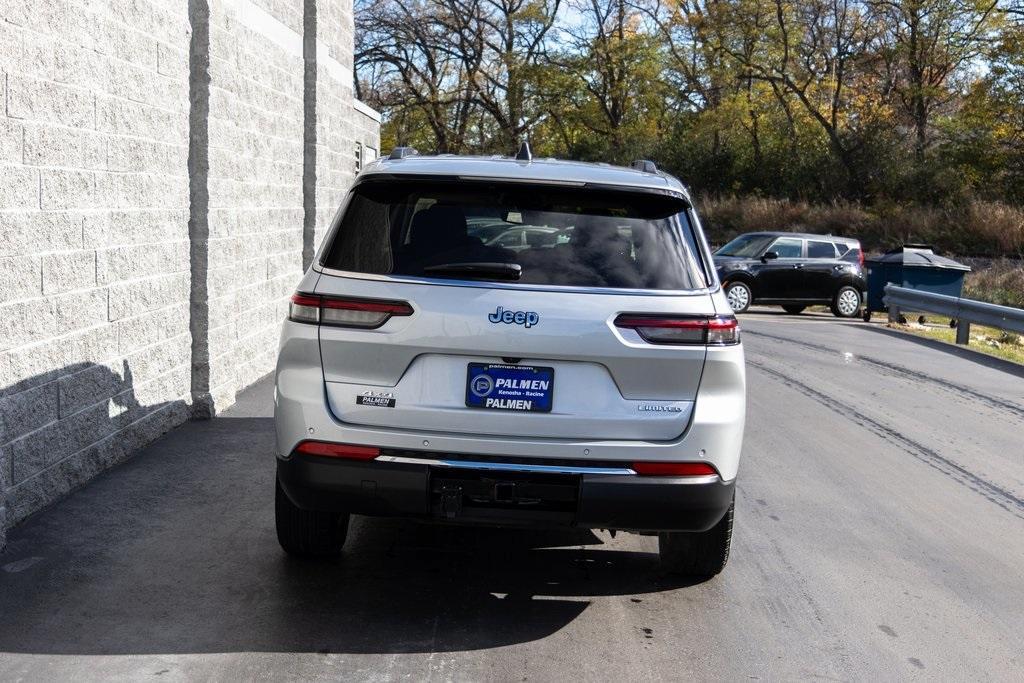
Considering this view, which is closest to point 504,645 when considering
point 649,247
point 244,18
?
point 649,247

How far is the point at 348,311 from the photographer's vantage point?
4891 mm

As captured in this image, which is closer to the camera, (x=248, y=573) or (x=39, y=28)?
(x=248, y=573)

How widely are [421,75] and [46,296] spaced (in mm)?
49146

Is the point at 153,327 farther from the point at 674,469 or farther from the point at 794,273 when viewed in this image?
the point at 794,273

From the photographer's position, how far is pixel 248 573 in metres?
5.63

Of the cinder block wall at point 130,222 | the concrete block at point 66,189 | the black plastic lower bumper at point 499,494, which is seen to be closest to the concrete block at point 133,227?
the cinder block wall at point 130,222

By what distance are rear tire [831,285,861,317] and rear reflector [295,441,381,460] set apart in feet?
71.3

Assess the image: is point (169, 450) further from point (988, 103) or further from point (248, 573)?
point (988, 103)

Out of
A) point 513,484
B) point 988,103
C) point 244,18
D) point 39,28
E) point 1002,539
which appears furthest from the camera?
point 988,103

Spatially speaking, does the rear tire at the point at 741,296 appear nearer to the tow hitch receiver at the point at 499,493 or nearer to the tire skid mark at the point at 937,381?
the tire skid mark at the point at 937,381

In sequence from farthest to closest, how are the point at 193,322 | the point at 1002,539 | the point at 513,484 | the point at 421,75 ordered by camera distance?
the point at 421,75
the point at 193,322
the point at 1002,539
the point at 513,484

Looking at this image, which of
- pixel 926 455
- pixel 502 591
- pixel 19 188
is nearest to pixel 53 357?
pixel 19 188

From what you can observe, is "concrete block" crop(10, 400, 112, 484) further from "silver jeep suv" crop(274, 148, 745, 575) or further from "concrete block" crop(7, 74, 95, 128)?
"silver jeep suv" crop(274, 148, 745, 575)

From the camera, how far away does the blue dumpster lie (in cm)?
2370
